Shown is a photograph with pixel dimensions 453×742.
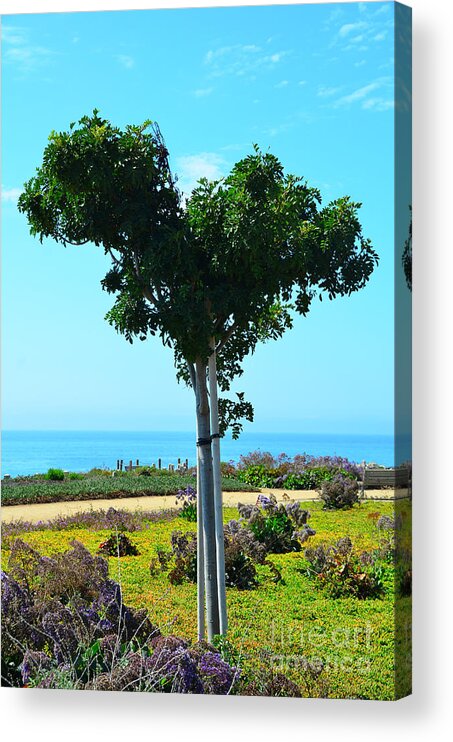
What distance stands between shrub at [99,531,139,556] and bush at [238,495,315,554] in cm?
99

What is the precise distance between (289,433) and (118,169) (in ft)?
7.34

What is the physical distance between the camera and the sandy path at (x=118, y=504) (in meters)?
7.51

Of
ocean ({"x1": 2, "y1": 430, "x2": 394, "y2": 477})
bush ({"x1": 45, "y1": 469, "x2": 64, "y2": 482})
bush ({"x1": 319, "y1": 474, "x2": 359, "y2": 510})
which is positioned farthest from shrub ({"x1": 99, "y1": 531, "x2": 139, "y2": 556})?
bush ({"x1": 319, "y1": 474, "x2": 359, "y2": 510})

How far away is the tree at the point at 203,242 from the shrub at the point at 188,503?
234 centimetres

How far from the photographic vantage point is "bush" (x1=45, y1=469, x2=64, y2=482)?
26.4 ft

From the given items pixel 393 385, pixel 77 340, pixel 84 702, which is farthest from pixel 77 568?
pixel 393 385

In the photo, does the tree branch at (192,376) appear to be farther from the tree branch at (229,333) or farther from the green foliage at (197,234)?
the tree branch at (229,333)

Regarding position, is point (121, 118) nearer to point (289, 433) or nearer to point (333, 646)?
point (289, 433)

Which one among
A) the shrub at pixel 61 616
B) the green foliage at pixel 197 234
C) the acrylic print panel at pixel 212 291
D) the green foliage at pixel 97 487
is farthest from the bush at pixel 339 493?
the green foliage at pixel 197 234

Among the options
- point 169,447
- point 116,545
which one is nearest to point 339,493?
point 169,447

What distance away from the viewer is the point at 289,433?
7035 millimetres

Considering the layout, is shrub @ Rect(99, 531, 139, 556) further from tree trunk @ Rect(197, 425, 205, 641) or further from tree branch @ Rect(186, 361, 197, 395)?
tree branch @ Rect(186, 361, 197, 395)

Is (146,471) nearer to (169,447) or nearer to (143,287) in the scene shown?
(169,447)

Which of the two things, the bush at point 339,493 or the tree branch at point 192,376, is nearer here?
the tree branch at point 192,376
